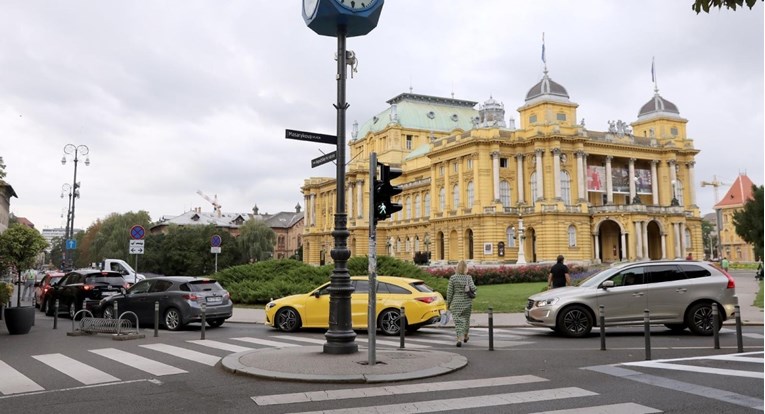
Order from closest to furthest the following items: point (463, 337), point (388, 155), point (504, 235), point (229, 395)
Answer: point (229, 395)
point (463, 337)
point (504, 235)
point (388, 155)

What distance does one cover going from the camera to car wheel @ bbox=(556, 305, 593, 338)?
14711mm

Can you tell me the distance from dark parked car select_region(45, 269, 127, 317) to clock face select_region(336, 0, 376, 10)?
569 inches

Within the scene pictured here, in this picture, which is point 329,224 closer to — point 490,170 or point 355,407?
point 490,170

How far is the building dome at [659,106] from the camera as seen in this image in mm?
80938

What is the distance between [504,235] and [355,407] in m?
63.7

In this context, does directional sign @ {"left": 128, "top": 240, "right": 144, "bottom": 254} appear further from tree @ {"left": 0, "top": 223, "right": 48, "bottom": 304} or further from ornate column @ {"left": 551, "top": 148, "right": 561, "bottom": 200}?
ornate column @ {"left": 551, "top": 148, "right": 561, "bottom": 200}

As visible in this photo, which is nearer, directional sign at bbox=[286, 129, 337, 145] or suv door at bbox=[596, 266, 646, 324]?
directional sign at bbox=[286, 129, 337, 145]

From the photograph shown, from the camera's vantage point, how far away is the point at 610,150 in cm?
7375

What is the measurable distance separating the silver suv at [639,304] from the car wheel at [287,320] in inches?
248

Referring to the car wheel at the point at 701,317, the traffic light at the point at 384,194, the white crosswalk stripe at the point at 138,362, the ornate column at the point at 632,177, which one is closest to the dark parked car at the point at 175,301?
the white crosswalk stripe at the point at 138,362

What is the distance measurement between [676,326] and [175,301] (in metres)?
13.9

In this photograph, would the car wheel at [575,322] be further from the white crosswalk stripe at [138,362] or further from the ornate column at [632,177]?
the ornate column at [632,177]

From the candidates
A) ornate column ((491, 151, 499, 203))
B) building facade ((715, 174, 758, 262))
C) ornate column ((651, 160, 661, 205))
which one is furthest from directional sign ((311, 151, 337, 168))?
building facade ((715, 174, 758, 262))

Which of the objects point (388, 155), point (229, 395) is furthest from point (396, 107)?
point (229, 395)
